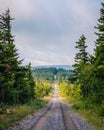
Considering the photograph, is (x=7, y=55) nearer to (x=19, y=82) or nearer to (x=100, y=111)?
(x=19, y=82)

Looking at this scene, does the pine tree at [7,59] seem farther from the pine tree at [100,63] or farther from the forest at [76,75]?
the pine tree at [100,63]

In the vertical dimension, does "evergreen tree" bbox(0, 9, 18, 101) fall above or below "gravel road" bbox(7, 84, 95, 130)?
above

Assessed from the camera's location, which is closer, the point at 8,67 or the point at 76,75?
the point at 8,67

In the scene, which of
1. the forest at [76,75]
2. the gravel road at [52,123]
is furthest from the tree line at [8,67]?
the gravel road at [52,123]

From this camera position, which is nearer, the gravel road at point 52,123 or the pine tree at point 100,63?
the gravel road at point 52,123

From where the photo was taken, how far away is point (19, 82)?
5428 centimetres

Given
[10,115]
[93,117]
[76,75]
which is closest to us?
[10,115]

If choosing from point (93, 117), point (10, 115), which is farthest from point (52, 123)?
point (93, 117)

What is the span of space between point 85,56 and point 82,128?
36.6 m

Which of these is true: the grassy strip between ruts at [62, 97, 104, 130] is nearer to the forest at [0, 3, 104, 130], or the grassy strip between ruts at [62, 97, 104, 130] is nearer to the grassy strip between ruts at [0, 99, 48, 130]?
the forest at [0, 3, 104, 130]

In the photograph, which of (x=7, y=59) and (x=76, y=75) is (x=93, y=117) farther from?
(x=76, y=75)

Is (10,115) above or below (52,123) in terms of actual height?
above

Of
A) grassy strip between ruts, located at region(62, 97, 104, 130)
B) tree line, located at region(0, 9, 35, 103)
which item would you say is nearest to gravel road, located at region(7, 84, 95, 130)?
grassy strip between ruts, located at region(62, 97, 104, 130)

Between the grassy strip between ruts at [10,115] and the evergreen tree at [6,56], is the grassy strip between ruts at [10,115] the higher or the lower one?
the lower one
